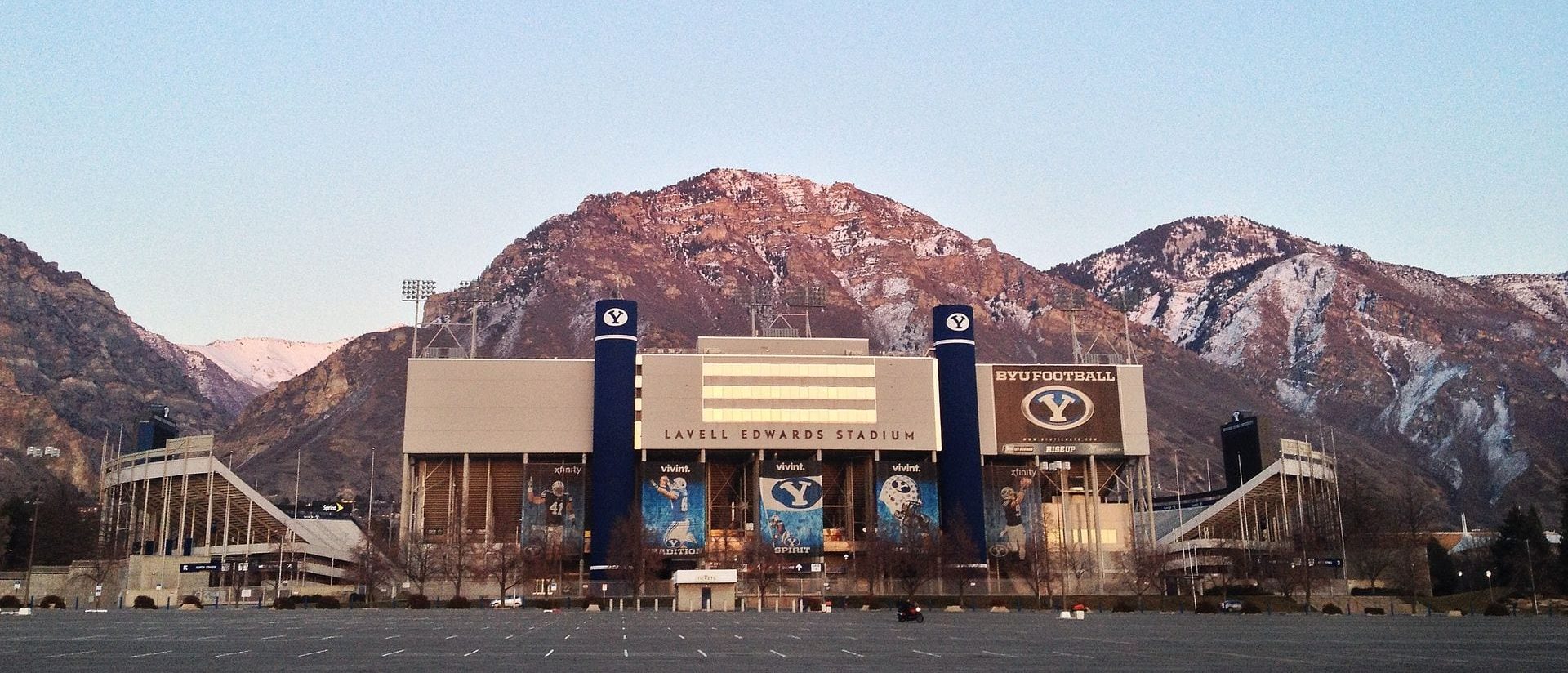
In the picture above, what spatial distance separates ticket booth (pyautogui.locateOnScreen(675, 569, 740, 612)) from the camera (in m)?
132

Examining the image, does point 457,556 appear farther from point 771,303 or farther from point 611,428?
point 771,303

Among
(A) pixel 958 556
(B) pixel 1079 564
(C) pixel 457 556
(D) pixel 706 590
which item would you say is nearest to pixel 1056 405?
(B) pixel 1079 564

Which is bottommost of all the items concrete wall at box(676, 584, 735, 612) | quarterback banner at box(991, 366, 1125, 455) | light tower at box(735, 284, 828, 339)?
concrete wall at box(676, 584, 735, 612)

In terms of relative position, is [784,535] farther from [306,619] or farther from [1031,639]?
[1031,639]

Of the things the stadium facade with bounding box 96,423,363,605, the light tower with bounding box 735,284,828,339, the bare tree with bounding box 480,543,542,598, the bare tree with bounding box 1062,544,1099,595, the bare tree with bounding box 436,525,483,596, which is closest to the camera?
the bare tree with bounding box 436,525,483,596

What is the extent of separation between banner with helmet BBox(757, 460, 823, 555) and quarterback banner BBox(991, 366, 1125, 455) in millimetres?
22392

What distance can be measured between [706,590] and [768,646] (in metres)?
82.2

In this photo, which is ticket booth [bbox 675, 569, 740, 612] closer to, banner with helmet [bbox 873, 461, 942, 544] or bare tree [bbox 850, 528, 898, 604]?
bare tree [bbox 850, 528, 898, 604]

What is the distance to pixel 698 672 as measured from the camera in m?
37.7

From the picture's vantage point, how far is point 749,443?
6097 inches

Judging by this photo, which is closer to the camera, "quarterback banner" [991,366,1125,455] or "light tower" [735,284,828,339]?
"quarterback banner" [991,366,1125,455]

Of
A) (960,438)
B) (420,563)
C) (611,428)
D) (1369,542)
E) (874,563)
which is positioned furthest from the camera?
(1369,542)

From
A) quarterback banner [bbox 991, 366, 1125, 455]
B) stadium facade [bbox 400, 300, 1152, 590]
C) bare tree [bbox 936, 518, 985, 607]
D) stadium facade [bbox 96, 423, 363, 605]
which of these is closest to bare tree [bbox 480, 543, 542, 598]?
stadium facade [bbox 400, 300, 1152, 590]

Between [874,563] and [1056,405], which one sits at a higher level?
[1056,405]
